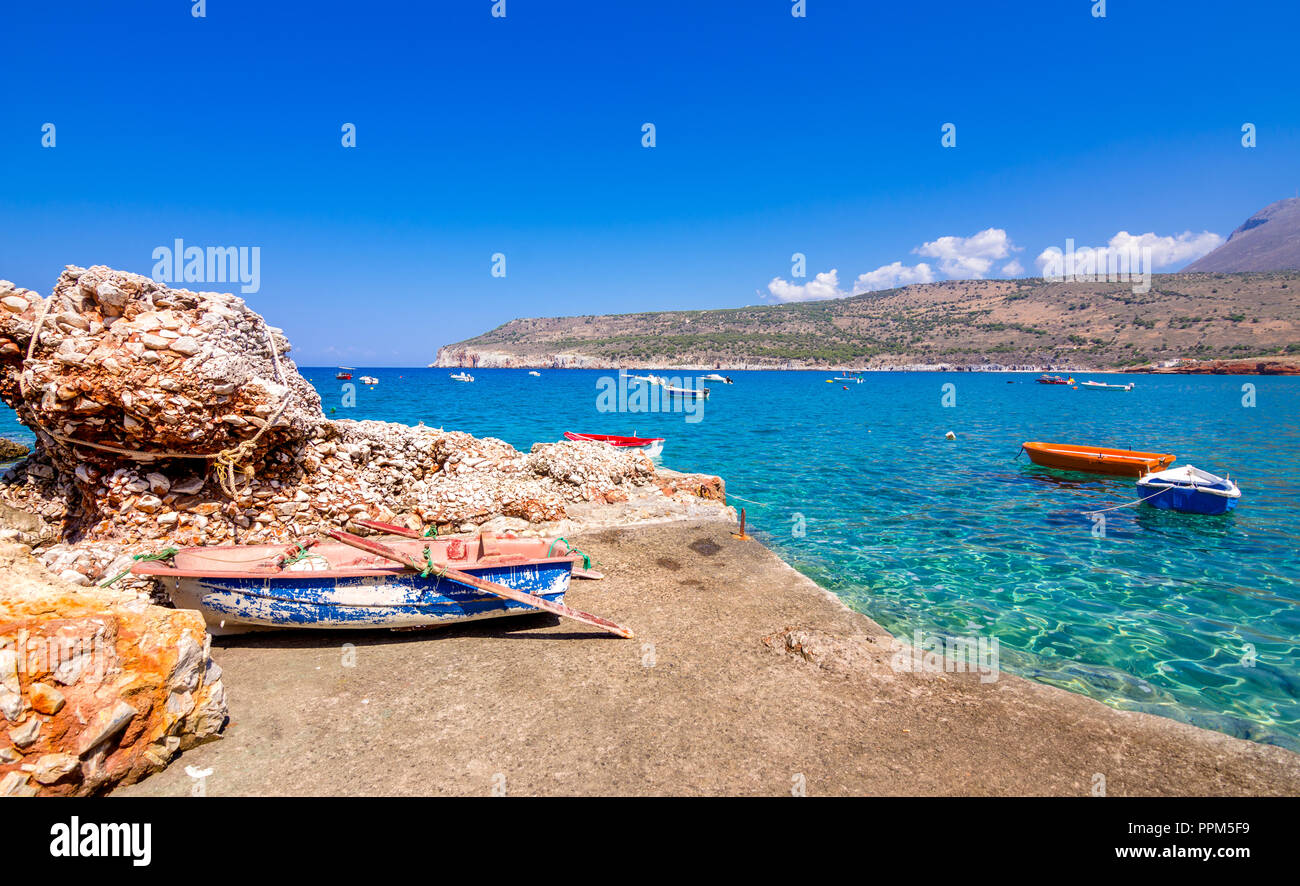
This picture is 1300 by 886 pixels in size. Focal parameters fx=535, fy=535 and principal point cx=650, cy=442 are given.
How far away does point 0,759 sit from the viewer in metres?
3.99

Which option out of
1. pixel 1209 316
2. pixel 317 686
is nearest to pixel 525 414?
pixel 317 686

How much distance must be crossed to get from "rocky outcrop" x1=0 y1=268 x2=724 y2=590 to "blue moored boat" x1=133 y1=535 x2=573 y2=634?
115 centimetres

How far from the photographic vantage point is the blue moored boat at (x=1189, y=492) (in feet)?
52.2

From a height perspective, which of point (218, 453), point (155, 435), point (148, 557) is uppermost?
point (155, 435)

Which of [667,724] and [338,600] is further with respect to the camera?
[338,600]

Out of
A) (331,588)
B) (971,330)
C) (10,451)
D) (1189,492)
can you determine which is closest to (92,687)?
(331,588)

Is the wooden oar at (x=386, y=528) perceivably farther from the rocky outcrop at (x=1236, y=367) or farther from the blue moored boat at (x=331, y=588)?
the rocky outcrop at (x=1236, y=367)

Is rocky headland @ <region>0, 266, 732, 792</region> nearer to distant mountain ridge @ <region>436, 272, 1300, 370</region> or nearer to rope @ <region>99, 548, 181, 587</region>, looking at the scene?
rope @ <region>99, 548, 181, 587</region>

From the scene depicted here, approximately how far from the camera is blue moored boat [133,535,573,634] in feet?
24.2

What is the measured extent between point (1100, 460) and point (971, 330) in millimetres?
142160

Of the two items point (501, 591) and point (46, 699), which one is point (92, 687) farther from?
point (501, 591)

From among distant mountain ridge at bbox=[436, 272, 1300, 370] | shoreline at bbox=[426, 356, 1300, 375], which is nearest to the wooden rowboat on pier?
shoreline at bbox=[426, 356, 1300, 375]

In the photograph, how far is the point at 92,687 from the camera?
181 inches
